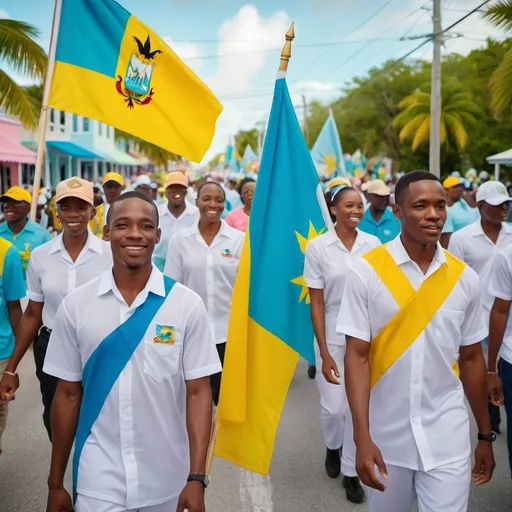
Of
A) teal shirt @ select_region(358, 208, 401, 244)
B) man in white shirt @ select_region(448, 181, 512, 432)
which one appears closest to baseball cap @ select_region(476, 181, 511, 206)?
man in white shirt @ select_region(448, 181, 512, 432)

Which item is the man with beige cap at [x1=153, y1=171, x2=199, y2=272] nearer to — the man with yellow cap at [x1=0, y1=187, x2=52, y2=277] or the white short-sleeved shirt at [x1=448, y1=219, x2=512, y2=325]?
the man with yellow cap at [x1=0, y1=187, x2=52, y2=277]

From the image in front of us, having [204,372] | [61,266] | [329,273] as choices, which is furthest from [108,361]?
[329,273]

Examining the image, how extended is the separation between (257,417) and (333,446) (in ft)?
3.64

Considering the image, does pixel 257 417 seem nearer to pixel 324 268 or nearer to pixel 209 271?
pixel 324 268

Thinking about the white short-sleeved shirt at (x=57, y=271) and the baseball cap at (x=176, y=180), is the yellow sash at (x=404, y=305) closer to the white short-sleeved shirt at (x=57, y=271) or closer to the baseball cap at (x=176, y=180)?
the white short-sleeved shirt at (x=57, y=271)

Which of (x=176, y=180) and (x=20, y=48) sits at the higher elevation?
(x=20, y=48)

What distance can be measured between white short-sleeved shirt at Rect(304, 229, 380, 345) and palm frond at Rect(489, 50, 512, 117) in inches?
487

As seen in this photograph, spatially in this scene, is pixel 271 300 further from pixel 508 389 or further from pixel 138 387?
pixel 138 387

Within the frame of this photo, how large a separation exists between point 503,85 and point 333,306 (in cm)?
1270

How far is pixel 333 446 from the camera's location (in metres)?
4.98

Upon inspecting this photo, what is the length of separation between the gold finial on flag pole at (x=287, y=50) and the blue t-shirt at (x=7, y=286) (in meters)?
2.20

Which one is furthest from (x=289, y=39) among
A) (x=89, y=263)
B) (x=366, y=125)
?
(x=366, y=125)

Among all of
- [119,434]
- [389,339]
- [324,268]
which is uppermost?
[324,268]

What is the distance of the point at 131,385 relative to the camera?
2.78 metres
